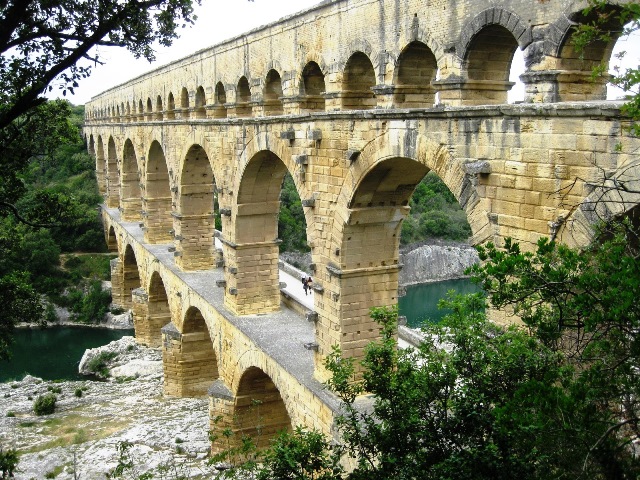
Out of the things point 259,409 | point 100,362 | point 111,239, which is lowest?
point 100,362

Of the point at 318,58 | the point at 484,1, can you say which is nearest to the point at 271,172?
the point at 318,58

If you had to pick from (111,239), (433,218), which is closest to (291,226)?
(433,218)

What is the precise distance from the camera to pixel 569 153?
586 centimetres

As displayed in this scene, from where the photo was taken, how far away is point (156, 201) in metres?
23.0

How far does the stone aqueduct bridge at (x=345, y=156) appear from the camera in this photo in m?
6.41

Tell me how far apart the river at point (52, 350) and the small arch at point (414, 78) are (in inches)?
708

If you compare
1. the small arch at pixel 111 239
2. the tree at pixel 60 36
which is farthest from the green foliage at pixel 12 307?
the small arch at pixel 111 239

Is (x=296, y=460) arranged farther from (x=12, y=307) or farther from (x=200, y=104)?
(x=200, y=104)

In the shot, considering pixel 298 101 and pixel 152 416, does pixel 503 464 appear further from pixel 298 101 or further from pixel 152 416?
pixel 152 416

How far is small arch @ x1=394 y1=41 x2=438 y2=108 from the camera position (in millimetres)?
9289

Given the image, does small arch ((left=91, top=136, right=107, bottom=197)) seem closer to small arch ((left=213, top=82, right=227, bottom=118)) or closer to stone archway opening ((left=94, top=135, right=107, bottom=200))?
stone archway opening ((left=94, top=135, right=107, bottom=200))

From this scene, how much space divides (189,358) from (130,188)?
12576 mm

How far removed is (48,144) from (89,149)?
36871mm

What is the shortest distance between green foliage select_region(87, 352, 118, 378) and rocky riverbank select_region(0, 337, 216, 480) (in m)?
0.48
